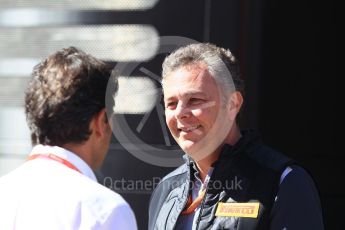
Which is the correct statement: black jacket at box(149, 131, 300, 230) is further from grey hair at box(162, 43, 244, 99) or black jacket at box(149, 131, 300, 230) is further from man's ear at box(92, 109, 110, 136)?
man's ear at box(92, 109, 110, 136)

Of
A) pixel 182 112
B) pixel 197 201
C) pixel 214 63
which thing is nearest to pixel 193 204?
pixel 197 201

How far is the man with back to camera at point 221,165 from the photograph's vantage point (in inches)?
73.8

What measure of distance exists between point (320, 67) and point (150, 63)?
89 cm

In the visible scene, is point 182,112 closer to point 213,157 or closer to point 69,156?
point 213,157

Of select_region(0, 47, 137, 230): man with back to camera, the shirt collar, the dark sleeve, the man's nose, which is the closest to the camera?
select_region(0, 47, 137, 230): man with back to camera

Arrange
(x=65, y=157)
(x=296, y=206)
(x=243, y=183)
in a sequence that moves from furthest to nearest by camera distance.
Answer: (x=243, y=183) → (x=296, y=206) → (x=65, y=157)

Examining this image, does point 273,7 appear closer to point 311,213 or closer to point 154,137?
point 154,137

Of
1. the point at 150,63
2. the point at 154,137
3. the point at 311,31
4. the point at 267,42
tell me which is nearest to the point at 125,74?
the point at 150,63

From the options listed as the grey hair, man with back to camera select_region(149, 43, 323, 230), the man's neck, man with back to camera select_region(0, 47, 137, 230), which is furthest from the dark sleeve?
man with back to camera select_region(0, 47, 137, 230)

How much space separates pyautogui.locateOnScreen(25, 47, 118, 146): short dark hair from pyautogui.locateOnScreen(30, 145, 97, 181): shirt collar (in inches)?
0.7

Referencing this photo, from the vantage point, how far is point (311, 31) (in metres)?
2.95

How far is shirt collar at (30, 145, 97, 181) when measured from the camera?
146 cm

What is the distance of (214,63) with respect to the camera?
80.8 inches

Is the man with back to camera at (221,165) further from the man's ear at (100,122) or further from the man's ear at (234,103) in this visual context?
the man's ear at (100,122)
